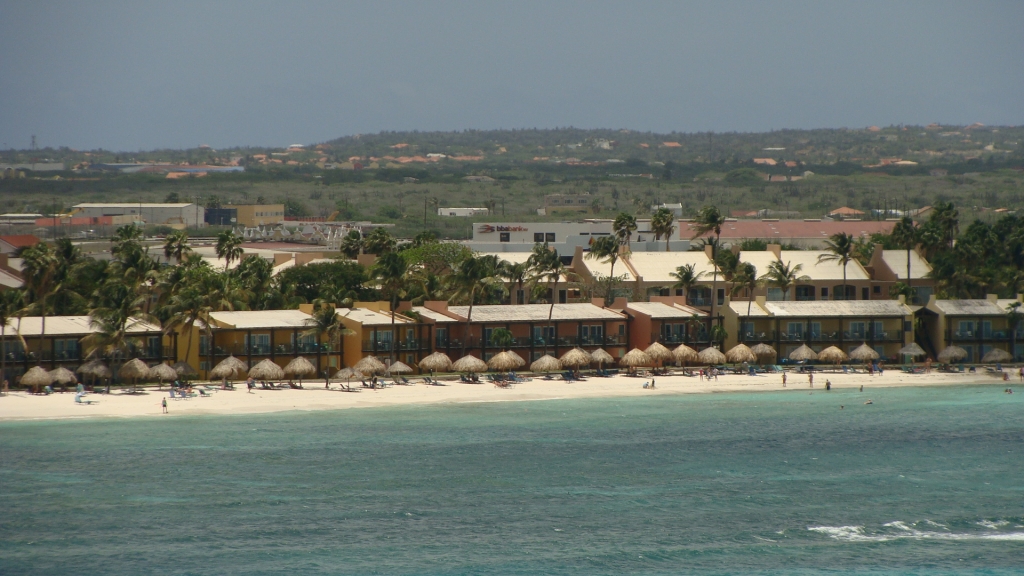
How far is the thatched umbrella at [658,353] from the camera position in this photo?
83.6 metres

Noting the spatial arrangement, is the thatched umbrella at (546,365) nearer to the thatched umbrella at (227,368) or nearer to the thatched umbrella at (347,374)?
the thatched umbrella at (347,374)

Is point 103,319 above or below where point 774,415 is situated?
above

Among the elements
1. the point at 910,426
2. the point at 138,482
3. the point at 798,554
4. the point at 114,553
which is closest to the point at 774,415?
the point at 910,426

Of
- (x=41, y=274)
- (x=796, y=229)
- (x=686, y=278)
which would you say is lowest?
(x=686, y=278)

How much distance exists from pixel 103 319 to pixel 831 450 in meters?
37.1

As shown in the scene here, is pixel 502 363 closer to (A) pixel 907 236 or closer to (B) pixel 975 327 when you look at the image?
(B) pixel 975 327

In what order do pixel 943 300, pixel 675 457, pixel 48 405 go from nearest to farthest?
pixel 675 457, pixel 48 405, pixel 943 300

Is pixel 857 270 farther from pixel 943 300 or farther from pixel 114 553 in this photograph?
pixel 114 553

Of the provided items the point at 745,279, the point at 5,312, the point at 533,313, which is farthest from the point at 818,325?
the point at 5,312

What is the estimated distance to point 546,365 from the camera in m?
81.0

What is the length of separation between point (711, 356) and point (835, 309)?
10508mm

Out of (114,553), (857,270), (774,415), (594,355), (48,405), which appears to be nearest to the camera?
(114,553)

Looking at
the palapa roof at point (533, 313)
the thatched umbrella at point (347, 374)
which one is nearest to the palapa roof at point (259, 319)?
the thatched umbrella at point (347, 374)

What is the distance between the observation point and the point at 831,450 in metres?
63.8
